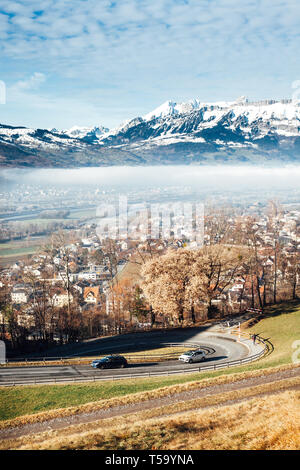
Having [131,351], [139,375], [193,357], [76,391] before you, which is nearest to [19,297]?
[131,351]

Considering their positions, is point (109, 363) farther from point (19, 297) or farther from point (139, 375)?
point (19, 297)

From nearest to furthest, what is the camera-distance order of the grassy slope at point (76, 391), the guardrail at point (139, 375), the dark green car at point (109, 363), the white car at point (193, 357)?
the grassy slope at point (76, 391)
the guardrail at point (139, 375)
the dark green car at point (109, 363)
the white car at point (193, 357)

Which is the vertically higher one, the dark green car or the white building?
the white building

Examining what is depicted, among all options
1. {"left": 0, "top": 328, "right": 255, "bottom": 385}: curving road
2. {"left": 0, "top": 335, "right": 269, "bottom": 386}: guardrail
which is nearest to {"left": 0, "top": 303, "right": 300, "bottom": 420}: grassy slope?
{"left": 0, "top": 335, "right": 269, "bottom": 386}: guardrail

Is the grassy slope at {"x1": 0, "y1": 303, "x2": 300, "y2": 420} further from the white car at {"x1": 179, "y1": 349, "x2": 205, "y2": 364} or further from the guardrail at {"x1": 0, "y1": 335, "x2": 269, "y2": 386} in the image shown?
the white car at {"x1": 179, "y1": 349, "x2": 205, "y2": 364}

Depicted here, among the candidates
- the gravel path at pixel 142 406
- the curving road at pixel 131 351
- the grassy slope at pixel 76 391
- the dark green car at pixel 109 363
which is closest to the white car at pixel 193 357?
the curving road at pixel 131 351

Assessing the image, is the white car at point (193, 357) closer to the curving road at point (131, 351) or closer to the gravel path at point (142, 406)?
the curving road at point (131, 351)

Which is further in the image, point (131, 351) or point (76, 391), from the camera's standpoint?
point (131, 351)
